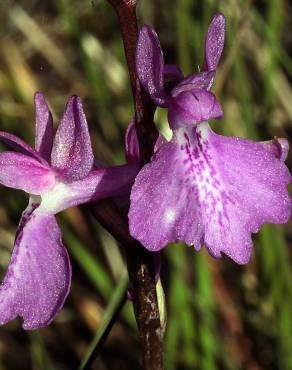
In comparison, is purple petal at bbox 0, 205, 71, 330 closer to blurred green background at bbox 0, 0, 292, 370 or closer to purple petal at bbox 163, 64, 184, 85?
purple petal at bbox 163, 64, 184, 85

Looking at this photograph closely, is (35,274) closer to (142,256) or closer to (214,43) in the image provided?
(142,256)

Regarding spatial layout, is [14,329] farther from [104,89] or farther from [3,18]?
[3,18]

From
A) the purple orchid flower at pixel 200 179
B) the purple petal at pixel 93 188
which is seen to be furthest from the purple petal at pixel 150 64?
the purple petal at pixel 93 188

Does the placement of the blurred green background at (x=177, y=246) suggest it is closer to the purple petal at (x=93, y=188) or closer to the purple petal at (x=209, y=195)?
the purple petal at (x=93, y=188)

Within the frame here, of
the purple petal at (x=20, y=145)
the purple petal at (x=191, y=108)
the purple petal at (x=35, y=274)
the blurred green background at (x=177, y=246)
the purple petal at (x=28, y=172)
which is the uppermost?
the purple petal at (x=191, y=108)

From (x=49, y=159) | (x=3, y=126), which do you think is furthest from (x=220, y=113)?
(x=3, y=126)

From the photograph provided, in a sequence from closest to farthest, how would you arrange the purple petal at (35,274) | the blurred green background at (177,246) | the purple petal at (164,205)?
1. the purple petal at (164,205)
2. the purple petal at (35,274)
3. the blurred green background at (177,246)

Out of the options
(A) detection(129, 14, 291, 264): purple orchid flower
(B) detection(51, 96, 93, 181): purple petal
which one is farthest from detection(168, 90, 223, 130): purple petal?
(B) detection(51, 96, 93, 181): purple petal
